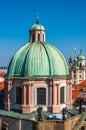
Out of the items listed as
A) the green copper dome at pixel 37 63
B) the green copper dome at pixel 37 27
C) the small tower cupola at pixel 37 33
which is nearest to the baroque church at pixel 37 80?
the green copper dome at pixel 37 63

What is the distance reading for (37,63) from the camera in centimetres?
3631

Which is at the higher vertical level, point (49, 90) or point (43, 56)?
point (43, 56)

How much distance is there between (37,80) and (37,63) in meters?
2.12

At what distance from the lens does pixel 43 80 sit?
3581cm

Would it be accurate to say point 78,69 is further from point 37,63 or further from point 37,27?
point 37,63

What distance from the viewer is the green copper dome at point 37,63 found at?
119ft

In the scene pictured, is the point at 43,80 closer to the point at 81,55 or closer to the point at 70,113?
the point at 70,113

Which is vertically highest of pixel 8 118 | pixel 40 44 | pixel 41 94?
pixel 40 44

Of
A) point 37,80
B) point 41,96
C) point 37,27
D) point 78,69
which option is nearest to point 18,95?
point 41,96

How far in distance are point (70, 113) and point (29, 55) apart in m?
8.68

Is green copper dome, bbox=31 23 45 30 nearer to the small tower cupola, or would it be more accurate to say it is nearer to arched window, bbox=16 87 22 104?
the small tower cupola

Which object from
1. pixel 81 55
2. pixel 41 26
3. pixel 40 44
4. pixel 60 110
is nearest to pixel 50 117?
pixel 60 110

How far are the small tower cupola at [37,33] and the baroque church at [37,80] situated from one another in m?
0.75

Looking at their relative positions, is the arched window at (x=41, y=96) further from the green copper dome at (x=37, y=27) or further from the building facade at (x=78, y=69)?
the building facade at (x=78, y=69)
